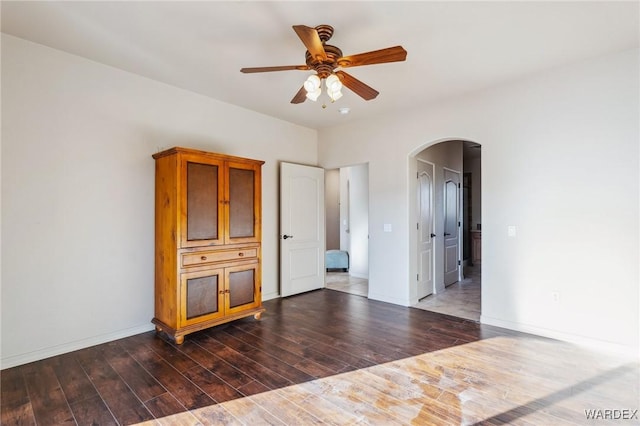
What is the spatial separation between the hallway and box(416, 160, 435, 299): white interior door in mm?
202

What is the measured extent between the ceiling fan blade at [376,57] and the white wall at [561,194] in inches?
80.5

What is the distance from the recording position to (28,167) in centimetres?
273

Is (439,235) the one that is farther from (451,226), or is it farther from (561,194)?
(561,194)

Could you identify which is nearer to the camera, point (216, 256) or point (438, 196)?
point (216, 256)

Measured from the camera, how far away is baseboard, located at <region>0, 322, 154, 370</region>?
2630mm

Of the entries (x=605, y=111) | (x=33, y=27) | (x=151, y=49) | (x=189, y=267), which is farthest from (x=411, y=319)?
(x=33, y=27)

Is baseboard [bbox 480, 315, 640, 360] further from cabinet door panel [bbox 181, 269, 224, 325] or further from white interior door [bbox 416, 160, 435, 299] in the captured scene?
cabinet door panel [bbox 181, 269, 224, 325]

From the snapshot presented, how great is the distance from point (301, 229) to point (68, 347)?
3129 millimetres

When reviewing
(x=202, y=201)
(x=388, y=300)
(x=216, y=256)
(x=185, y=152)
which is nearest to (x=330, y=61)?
(x=185, y=152)

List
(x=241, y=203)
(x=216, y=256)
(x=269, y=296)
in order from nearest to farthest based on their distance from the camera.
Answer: (x=216, y=256), (x=241, y=203), (x=269, y=296)

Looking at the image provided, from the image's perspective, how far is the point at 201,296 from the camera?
3277 millimetres

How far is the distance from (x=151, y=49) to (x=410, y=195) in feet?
11.4

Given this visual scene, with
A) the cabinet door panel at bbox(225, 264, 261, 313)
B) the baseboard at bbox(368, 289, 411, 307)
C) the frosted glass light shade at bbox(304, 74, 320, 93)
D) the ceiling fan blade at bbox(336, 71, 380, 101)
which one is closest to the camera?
the frosted glass light shade at bbox(304, 74, 320, 93)

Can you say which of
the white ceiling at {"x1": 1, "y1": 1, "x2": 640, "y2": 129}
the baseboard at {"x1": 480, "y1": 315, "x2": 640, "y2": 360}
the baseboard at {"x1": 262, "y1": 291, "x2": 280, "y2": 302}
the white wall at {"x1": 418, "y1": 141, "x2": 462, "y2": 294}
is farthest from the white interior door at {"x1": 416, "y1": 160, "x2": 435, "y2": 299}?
the baseboard at {"x1": 262, "y1": 291, "x2": 280, "y2": 302}
